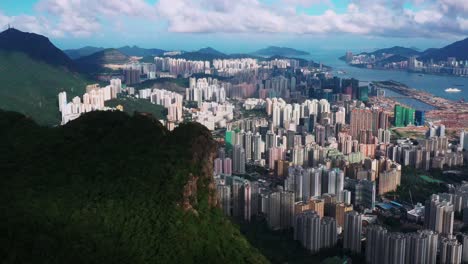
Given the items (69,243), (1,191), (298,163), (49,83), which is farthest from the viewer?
(49,83)

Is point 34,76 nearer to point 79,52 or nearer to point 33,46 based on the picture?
point 33,46

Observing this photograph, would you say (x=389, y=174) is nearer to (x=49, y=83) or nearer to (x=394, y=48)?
(x=49, y=83)

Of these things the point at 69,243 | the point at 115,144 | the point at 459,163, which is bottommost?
the point at 459,163

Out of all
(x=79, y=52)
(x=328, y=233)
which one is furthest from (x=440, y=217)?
(x=79, y=52)

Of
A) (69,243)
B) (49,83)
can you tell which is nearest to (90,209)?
(69,243)

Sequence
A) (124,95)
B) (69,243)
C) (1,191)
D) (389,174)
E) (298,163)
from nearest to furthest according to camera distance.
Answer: (69,243) → (1,191) → (389,174) → (298,163) → (124,95)
